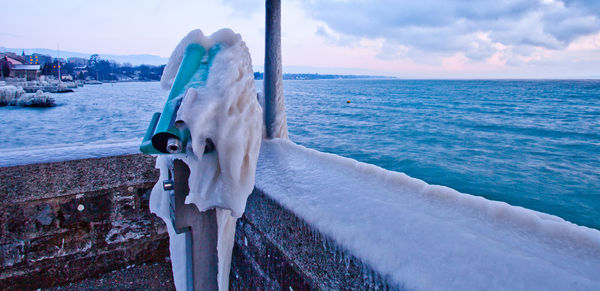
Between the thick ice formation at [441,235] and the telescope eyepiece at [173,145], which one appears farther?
the telescope eyepiece at [173,145]

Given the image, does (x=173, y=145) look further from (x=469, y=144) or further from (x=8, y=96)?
(x=8, y=96)

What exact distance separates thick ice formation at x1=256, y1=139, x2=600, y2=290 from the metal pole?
2712 millimetres

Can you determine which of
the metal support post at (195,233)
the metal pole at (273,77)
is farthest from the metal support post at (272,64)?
the metal support post at (195,233)

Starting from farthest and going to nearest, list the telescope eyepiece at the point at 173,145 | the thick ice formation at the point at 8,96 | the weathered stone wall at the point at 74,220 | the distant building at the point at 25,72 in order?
the distant building at the point at 25,72 → the thick ice formation at the point at 8,96 → the weathered stone wall at the point at 74,220 → the telescope eyepiece at the point at 173,145

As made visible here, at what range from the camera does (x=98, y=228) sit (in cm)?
287

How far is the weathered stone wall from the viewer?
258 cm

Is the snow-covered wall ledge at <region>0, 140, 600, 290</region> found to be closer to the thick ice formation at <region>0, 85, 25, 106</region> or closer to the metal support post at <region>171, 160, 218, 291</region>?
the metal support post at <region>171, 160, 218, 291</region>

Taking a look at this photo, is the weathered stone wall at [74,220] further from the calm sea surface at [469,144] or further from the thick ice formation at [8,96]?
the thick ice formation at [8,96]

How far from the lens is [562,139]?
20.0 metres

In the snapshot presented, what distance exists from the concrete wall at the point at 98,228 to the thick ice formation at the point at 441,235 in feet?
0.98

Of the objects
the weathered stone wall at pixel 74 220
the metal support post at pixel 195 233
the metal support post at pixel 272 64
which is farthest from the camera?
the metal support post at pixel 272 64

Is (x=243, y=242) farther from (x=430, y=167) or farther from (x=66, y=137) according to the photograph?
(x=66, y=137)

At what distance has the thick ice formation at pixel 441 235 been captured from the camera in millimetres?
1272

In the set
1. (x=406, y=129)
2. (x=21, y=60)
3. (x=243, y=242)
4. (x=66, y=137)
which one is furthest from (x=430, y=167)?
(x=21, y=60)
